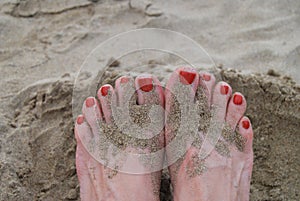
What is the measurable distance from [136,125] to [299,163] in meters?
0.59

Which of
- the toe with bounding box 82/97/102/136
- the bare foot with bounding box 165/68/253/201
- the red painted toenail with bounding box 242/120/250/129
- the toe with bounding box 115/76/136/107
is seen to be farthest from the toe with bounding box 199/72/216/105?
the toe with bounding box 82/97/102/136

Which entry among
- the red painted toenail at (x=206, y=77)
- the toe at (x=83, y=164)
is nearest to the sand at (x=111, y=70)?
the toe at (x=83, y=164)


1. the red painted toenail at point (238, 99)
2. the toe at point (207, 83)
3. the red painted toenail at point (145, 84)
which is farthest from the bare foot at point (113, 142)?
the red painted toenail at point (238, 99)

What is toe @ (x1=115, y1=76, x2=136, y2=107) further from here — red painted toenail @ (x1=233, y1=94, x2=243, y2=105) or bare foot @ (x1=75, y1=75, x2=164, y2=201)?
red painted toenail @ (x1=233, y1=94, x2=243, y2=105)

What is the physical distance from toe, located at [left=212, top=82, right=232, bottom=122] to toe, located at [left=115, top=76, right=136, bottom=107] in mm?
286

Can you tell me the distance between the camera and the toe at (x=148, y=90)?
1.72m

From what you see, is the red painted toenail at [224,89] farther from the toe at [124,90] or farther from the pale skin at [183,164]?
the toe at [124,90]

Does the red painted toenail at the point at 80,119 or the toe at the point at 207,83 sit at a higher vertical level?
the toe at the point at 207,83

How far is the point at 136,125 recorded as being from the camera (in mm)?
1688

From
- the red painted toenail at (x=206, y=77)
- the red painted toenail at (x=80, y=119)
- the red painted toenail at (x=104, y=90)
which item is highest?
the red painted toenail at (x=206, y=77)

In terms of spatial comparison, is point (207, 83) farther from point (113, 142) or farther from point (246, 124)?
point (113, 142)

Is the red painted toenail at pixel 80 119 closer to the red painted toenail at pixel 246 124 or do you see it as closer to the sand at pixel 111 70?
the sand at pixel 111 70

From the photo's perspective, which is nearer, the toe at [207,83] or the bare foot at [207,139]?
the bare foot at [207,139]

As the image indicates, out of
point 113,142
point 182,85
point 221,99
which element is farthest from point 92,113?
point 221,99
